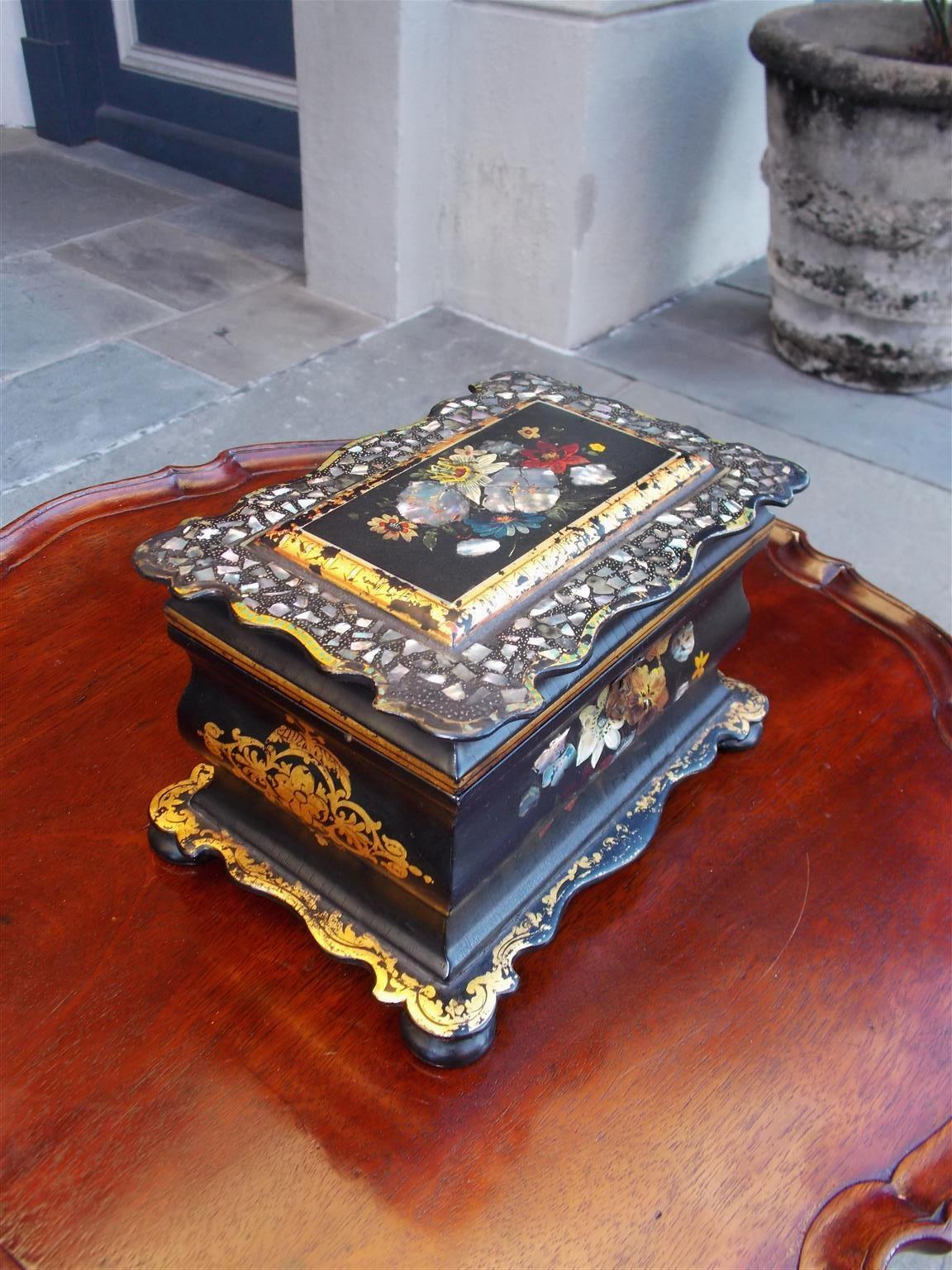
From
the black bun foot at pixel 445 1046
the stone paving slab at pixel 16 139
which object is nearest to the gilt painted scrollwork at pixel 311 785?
the black bun foot at pixel 445 1046

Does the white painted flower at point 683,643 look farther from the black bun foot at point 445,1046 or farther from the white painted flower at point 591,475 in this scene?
the black bun foot at point 445,1046

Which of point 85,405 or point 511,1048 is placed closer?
point 511,1048

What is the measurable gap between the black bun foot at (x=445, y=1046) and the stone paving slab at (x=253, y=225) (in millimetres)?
2875

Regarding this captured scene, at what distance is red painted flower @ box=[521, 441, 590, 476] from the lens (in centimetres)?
107

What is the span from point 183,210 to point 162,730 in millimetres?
3051

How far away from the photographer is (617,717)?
3.31ft

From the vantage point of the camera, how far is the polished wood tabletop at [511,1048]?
749 mm

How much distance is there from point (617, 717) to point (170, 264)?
9.19ft

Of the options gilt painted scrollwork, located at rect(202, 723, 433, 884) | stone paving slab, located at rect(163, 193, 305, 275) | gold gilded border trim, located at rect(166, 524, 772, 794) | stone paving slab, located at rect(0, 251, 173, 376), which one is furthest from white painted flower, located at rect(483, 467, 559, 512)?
stone paving slab, located at rect(163, 193, 305, 275)

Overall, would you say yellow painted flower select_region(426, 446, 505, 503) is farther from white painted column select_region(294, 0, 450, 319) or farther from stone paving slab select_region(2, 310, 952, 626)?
white painted column select_region(294, 0, 450, 319)

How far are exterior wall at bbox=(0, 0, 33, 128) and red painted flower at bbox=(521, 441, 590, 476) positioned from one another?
400 cm

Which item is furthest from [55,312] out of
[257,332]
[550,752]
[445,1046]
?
[445,1046]

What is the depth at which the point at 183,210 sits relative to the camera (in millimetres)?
3670

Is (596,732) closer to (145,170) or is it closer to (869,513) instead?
(869,513)
